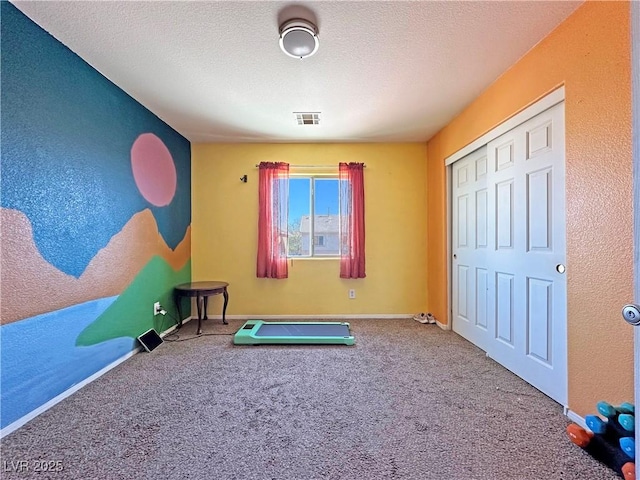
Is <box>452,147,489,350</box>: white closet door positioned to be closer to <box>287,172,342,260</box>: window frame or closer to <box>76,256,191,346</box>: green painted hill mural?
<box>287,172,342,260</box>: window frame

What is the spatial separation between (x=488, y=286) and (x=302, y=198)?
2.48 metres

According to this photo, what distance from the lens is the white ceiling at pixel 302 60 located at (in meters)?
1.64

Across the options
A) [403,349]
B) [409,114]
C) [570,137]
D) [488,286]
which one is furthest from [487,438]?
[409,114]

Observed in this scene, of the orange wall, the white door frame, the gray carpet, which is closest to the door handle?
the white door frame

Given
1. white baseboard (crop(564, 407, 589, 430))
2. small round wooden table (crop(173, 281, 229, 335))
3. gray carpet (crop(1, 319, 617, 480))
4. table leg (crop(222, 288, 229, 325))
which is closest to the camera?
gray carpet (crop(1, 319, 617, 480))

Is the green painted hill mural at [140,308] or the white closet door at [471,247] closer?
the green painted hill mural at [140,308]

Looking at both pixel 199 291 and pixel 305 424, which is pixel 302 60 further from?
pixel 199 291

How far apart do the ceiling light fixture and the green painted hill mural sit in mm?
2407

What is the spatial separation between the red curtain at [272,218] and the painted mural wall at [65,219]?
128 centimetres

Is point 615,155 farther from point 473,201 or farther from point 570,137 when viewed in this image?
point 473,201

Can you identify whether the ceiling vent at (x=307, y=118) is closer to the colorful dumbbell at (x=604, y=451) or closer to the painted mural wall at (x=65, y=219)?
the painted mural wall at (x=65, y=219)

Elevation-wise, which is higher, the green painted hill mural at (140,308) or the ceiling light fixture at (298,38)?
the ceiling light fixture at (298,38)

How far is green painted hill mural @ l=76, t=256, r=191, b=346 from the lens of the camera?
225 cm

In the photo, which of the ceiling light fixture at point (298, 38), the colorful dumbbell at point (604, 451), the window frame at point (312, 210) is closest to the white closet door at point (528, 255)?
the colorful dumbbell at point (604, 451)
